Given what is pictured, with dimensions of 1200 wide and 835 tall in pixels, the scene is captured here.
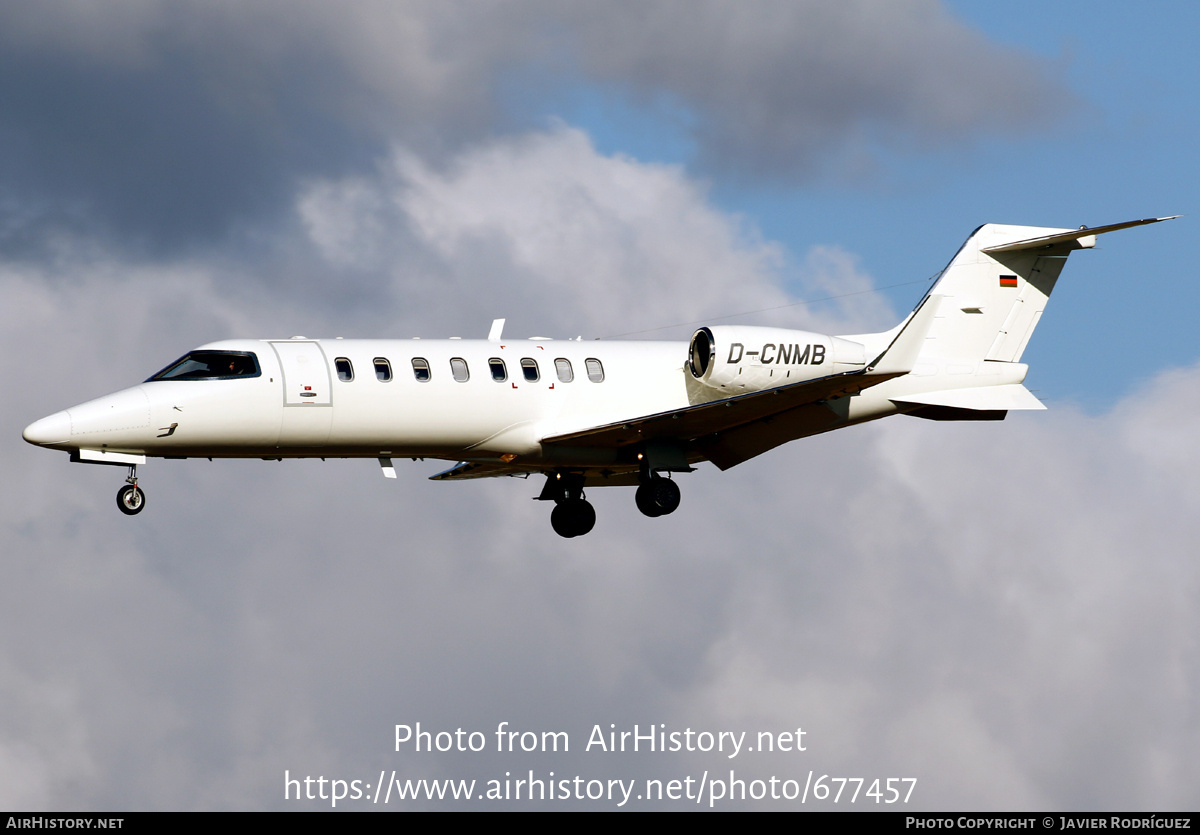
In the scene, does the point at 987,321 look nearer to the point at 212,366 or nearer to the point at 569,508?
the point at 569,508

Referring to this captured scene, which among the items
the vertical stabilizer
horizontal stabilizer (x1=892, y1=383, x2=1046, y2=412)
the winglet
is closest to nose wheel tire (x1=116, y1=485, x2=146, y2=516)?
the winglet

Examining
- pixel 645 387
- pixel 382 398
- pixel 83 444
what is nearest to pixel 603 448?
pixel 645 387

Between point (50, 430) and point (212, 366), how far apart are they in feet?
9.53

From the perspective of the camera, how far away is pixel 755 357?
3119 centimetres

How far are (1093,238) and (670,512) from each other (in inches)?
405

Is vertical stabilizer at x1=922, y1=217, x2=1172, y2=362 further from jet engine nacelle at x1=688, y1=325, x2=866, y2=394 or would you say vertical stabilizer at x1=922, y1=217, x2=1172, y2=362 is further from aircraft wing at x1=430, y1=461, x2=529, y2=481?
aircraft wing at x1=430, y1=461, x2=529, y2=481

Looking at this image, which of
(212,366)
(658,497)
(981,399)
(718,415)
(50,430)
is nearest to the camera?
(50,430)

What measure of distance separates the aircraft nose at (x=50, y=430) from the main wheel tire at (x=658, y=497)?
10.3 metres

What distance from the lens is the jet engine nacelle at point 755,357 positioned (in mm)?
31125

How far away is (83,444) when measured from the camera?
28078mm

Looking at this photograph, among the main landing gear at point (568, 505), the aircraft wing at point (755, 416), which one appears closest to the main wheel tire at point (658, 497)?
the aircraft wing at point (755, 416)

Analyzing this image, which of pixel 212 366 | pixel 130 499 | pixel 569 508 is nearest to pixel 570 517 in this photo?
pixel 569 508

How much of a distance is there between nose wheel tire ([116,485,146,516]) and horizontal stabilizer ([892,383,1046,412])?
47.5ft

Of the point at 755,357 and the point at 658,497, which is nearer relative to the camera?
the point at 755,357
